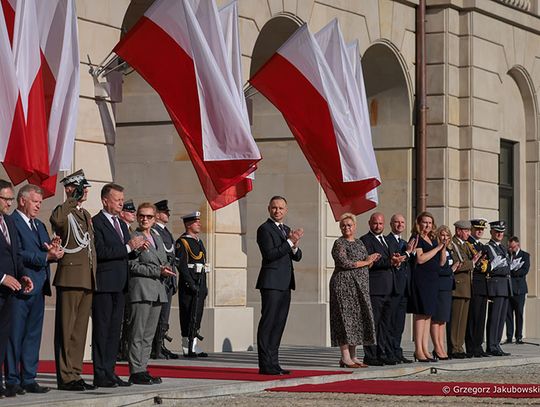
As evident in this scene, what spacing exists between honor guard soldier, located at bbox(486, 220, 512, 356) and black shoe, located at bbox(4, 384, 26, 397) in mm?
8986

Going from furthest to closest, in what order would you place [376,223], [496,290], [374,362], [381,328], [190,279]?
1. [496,290]
2. [190,279]
3. [381,328]
4. [376,223]
5. [374,362]

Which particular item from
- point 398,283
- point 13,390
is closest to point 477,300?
point 398,283

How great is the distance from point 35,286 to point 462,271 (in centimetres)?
766

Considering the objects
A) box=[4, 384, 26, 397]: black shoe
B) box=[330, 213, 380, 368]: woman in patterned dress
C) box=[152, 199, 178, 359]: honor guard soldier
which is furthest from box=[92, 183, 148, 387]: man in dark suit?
box=[152, 199, 178, 359]: honor guard soldier

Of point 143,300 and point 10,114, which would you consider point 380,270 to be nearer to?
point 143,300

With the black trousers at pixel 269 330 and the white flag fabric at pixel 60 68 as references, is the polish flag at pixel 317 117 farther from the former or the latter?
the white flag fabric at pixel 60 68

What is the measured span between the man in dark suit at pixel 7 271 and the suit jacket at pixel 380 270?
5.64 metres

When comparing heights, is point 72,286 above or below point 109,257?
below

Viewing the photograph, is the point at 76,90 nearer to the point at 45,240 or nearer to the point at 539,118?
the point at 45,240

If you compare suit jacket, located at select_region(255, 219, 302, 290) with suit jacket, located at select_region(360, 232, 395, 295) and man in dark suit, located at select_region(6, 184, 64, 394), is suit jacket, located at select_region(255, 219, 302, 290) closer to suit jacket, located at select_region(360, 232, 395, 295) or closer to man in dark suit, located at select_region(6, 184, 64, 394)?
suit jacket, located at select_region(360, 232, 395, 295)

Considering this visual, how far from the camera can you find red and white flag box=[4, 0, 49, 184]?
44.5 feet

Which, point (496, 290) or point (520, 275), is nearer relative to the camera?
point (496, 290)

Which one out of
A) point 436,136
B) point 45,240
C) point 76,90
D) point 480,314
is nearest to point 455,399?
point 45,240

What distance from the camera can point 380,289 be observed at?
17781mm
